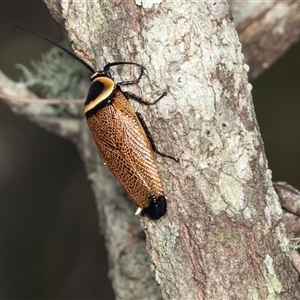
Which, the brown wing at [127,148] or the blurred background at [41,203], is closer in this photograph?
the brown wing at [127,148]

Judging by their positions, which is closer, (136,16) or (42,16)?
(136,16)

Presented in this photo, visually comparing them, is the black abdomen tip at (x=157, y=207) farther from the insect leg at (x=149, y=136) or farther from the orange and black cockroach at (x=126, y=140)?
the insect leg at (x=149, y=136)

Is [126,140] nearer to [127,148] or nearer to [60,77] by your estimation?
[127,148]

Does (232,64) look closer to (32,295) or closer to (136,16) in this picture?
(136,16)

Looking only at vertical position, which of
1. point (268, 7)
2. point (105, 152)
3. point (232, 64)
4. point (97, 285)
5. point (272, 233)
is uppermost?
point (268, 7)

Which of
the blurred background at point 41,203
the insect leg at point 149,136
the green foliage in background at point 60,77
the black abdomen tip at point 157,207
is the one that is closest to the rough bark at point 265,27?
the green foliage in background at point 60,77

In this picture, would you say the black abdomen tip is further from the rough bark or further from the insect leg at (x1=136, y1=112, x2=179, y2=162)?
the rough bark

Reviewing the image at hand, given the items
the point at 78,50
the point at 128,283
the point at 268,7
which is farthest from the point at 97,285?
the point at 78,50
